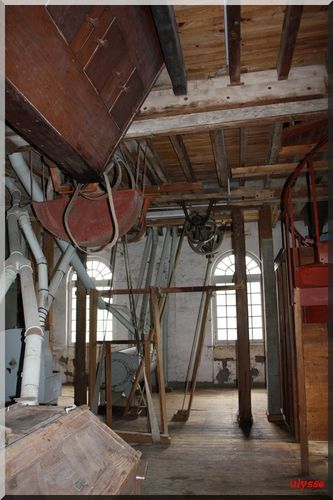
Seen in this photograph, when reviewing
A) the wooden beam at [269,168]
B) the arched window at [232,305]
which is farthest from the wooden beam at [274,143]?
the arched window at [232,305]

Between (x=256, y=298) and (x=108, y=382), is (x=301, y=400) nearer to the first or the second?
(x=108, y=382)

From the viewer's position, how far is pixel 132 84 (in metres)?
2.59

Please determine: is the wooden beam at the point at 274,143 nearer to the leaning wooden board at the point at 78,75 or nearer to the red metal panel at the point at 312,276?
the red metal panel at the point at 312,276

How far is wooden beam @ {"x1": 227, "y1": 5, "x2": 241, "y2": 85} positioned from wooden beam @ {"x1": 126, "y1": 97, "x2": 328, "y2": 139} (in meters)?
0.28

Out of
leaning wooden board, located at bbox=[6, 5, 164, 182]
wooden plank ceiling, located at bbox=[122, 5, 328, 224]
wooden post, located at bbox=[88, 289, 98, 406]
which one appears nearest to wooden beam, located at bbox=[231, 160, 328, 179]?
wooden plank ceiling, located at bbox=[122, 5, 328, 224]

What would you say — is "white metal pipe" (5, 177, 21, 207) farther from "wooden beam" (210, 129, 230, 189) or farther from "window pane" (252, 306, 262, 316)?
"window pane" (252, 306, 262, 316)

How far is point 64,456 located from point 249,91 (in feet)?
9.77

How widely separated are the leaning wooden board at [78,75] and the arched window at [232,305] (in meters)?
7.29

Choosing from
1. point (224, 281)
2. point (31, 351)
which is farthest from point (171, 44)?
point (224, 281)

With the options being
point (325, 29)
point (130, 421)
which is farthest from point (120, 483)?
point (130, 421)

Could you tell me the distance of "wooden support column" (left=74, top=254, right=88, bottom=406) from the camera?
6121 millimetres

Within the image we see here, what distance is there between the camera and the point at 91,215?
3.09 metres

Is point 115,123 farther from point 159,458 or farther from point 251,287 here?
point 251,287

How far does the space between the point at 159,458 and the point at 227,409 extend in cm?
270
